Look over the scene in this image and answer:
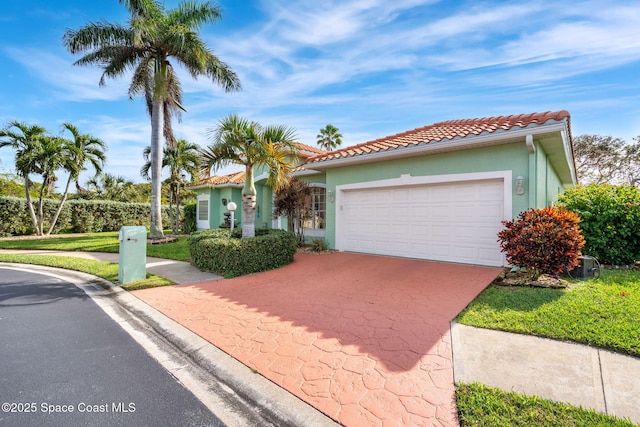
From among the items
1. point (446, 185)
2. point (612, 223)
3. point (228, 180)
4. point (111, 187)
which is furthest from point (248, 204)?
point (111, 187)

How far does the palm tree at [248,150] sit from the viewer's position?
798 centimetres

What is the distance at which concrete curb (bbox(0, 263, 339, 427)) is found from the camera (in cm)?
246

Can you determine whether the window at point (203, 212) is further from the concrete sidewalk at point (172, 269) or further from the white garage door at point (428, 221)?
the white garage door at point (428, 221)

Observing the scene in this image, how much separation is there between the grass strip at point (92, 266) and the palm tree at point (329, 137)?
2395cm

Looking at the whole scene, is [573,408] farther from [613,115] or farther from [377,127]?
[613,115]

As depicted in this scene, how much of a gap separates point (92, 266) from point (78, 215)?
1495 centimetres

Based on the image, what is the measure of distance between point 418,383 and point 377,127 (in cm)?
1271

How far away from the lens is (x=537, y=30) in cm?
687

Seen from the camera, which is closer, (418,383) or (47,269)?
(418,383)

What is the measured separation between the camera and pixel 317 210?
1303cm

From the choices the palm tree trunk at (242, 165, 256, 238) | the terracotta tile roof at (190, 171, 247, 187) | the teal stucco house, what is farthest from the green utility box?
the terracotta tile roof at (190, 171, 247, 187)

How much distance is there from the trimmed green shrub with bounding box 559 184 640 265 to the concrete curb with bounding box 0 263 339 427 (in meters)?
8.86

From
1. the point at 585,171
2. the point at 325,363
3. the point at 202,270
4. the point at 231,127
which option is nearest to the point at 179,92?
the point at 231,127

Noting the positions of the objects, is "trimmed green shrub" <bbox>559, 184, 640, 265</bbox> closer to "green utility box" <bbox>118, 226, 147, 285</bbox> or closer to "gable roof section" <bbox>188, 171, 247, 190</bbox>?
"green utility box" <bbox>118, 226, 147, 285</bbox>
